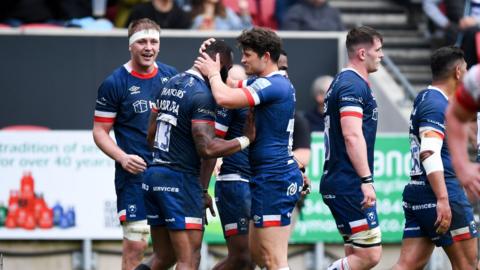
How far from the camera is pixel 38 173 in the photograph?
15.1m

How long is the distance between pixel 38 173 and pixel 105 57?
7.31ft

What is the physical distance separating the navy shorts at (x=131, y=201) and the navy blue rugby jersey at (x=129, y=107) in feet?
0.50

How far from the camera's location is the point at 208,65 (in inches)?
425

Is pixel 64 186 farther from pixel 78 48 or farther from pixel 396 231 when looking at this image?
pixel 396 231

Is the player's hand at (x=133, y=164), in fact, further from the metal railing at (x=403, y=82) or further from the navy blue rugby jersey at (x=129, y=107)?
the metal railing at (x=403, y=82)

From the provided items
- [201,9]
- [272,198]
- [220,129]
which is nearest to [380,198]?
[201,9]

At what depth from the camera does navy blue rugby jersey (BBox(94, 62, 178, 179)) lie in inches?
478

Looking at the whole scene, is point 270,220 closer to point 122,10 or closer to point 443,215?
point 443,215

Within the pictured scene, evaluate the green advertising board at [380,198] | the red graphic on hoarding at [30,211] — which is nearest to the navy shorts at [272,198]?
the green advertising board at [380,198]

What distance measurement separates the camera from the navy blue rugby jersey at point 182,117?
421 inches

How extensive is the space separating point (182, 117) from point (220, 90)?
424 mm

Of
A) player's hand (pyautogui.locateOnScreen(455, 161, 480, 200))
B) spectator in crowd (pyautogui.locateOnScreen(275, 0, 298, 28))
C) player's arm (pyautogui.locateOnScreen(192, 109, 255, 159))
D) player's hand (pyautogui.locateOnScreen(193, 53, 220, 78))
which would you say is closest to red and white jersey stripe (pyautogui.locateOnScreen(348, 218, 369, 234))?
player's arm (pyautogui.locateOnScreen(192, 109, 255, 159))

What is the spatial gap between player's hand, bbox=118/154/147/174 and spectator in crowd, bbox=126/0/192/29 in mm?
5260

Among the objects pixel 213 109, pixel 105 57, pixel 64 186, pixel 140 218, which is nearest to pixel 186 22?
pixel 105 57
